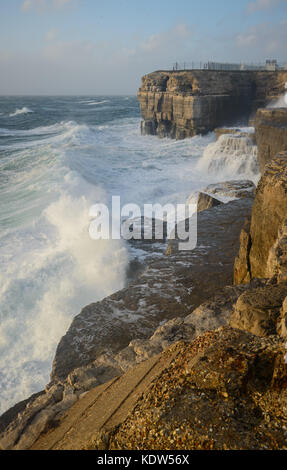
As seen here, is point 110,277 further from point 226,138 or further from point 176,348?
point 226,138

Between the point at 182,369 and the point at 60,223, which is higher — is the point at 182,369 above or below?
above

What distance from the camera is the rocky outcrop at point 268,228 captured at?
11.0ft

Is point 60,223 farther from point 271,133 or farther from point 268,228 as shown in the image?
point 271,133

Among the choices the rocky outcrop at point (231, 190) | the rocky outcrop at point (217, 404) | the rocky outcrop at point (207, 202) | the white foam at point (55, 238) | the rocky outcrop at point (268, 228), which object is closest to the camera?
the rocky outcrop at point (217, 404)

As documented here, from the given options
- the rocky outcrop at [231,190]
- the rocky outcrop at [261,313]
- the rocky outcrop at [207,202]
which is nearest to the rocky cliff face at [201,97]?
the rocky outcrop at [231,190]

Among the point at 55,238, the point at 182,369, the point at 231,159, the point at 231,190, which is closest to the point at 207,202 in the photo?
the point at 231,190

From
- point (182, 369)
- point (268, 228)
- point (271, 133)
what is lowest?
point (182, 369)

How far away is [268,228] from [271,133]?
27.1ft

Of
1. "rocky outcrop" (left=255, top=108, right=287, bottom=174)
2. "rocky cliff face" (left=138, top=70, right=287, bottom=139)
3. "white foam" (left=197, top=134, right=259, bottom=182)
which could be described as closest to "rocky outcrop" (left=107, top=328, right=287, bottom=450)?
"rocky outcrop" (left=255, top=108, right=287, bottom=174)

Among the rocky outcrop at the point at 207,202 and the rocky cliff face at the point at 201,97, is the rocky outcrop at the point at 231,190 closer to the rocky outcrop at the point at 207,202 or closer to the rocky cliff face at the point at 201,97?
the rocky outcrop at the point at 207,202

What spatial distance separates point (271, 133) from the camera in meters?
11.0

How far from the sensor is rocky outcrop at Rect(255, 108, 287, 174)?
10.6 meters

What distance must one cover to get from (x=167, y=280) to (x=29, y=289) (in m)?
2.77

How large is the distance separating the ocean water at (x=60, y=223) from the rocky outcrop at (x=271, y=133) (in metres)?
3.26
